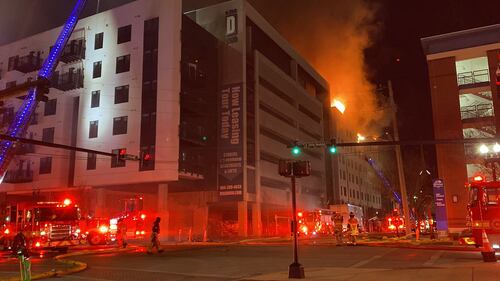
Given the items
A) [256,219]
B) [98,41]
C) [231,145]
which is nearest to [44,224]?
[231,145]

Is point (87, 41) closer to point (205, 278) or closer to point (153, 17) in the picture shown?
point (153, 17)

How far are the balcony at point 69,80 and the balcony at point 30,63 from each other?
2.93 metres

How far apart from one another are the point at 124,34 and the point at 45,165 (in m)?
16.9

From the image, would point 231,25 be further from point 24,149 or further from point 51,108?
point 24,149

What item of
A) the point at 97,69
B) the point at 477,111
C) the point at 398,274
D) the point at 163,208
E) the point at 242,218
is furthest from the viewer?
the point at 242,218

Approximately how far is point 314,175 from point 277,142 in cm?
1801

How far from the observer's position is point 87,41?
5106cm

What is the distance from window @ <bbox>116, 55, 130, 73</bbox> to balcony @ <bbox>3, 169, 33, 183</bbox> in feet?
51.9

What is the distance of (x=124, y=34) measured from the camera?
4853cm

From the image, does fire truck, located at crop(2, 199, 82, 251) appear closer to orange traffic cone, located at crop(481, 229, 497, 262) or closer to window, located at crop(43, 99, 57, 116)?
orange traffic cone, located at crop(481, 229, 497, 262)

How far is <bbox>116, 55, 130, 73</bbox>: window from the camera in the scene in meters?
47.7

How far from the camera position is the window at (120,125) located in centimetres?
4616

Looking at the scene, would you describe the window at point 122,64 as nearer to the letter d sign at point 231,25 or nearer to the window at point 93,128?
the window at point 93,128

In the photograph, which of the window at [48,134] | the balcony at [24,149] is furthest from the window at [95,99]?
the balcony at [24,149]
